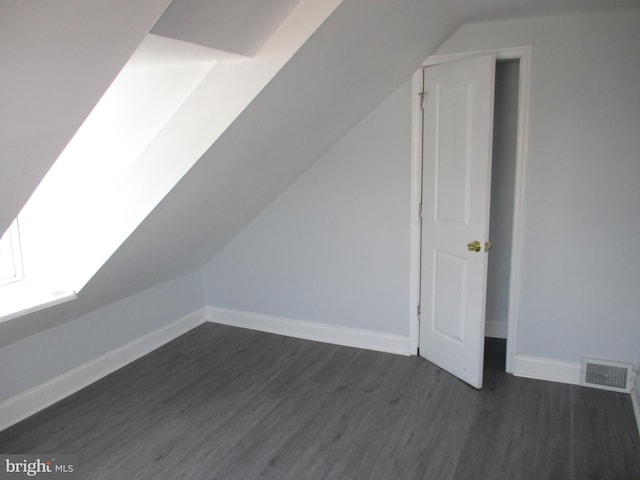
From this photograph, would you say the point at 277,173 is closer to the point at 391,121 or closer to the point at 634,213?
the point at 391,121

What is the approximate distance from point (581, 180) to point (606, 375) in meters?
1.21

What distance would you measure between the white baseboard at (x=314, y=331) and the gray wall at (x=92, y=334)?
306 mm

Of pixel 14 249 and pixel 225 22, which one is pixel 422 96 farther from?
pixel 14 249

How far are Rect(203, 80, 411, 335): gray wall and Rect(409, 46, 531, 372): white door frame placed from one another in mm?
53

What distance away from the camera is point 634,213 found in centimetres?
288

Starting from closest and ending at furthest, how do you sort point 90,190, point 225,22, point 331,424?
point 225,22 < point 90,190 < point 331,424

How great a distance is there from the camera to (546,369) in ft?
10.6

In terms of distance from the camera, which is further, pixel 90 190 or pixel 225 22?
pixel 90 190

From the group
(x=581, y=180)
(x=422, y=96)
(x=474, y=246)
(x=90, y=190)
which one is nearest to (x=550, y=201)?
(x=581, y=180)

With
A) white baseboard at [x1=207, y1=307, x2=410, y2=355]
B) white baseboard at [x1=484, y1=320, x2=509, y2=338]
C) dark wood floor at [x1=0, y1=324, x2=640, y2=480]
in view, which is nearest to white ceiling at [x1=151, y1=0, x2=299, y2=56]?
dark wood floor at [x1=0, y1=324, x2=640, y2=480]

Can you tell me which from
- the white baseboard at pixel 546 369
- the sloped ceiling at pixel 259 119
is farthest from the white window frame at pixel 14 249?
the white baseboard at pixel 546 369

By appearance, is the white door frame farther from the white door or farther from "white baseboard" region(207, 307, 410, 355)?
"white baseboard" region(207, 307, 410, 355)

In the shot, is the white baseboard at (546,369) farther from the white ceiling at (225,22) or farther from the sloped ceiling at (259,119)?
the white ceiling at (225,22)

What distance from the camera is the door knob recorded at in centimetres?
301
